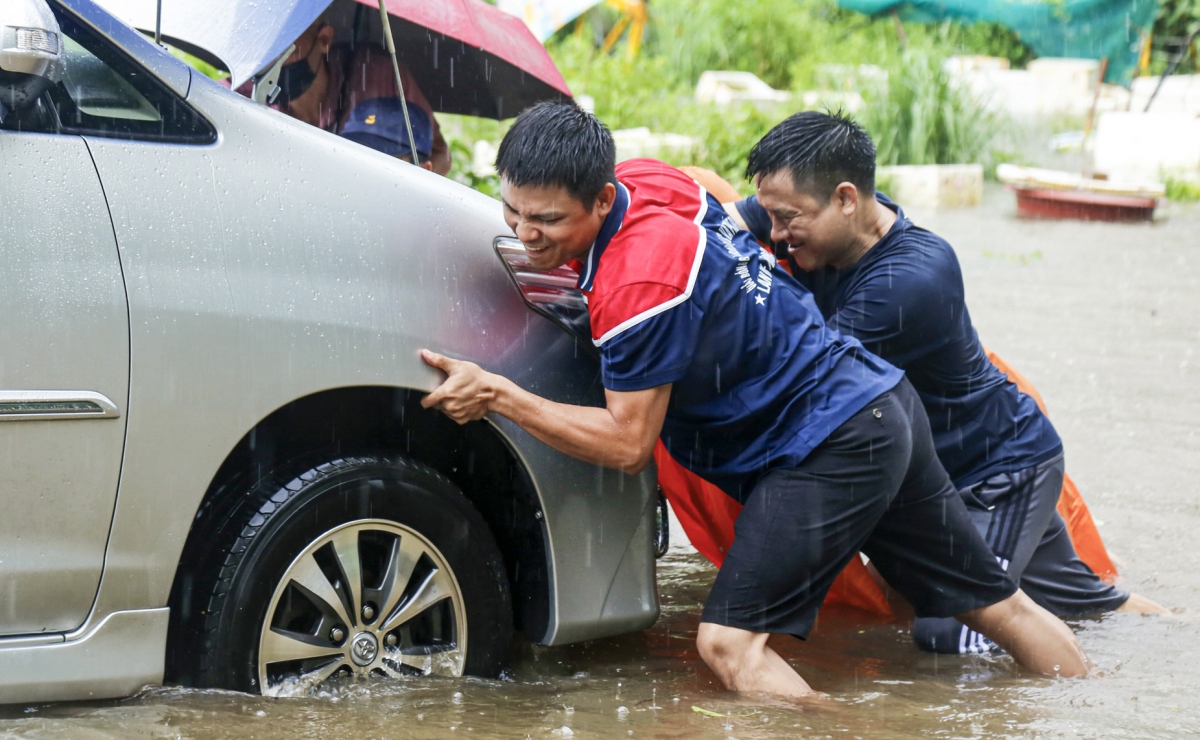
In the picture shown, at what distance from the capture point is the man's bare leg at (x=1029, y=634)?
11.3ft

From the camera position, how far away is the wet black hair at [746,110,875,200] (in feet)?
11.3

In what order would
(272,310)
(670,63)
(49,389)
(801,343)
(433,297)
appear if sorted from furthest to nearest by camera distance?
(670,63) → (801,343) → (433,297) → (272,310) → (49,389)

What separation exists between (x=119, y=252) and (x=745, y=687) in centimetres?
178

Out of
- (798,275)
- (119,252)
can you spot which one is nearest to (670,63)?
(798,275)

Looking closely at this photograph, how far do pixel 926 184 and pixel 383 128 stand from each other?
11.2 meters

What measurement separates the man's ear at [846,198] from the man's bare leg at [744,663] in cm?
121

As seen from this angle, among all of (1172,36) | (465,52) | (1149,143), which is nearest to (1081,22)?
(1172,36)

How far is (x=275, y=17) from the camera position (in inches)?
133

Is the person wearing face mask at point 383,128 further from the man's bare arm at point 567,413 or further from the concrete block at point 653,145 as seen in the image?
the concrete block at point 653,145

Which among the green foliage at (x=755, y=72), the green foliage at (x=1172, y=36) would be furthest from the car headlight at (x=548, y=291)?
the green foliage at (x=1172, y=36)

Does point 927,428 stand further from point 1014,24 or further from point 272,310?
point 1014,24

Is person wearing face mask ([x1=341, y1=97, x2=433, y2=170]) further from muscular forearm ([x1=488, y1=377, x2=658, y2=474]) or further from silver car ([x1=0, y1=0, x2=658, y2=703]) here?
muscular forearm ([x1=488, y1=377, x2=658, y2=474])

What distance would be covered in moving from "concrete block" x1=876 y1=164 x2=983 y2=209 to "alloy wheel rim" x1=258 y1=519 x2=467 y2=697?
12025 millimetres

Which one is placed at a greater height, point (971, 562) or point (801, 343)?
point (801, 343)
